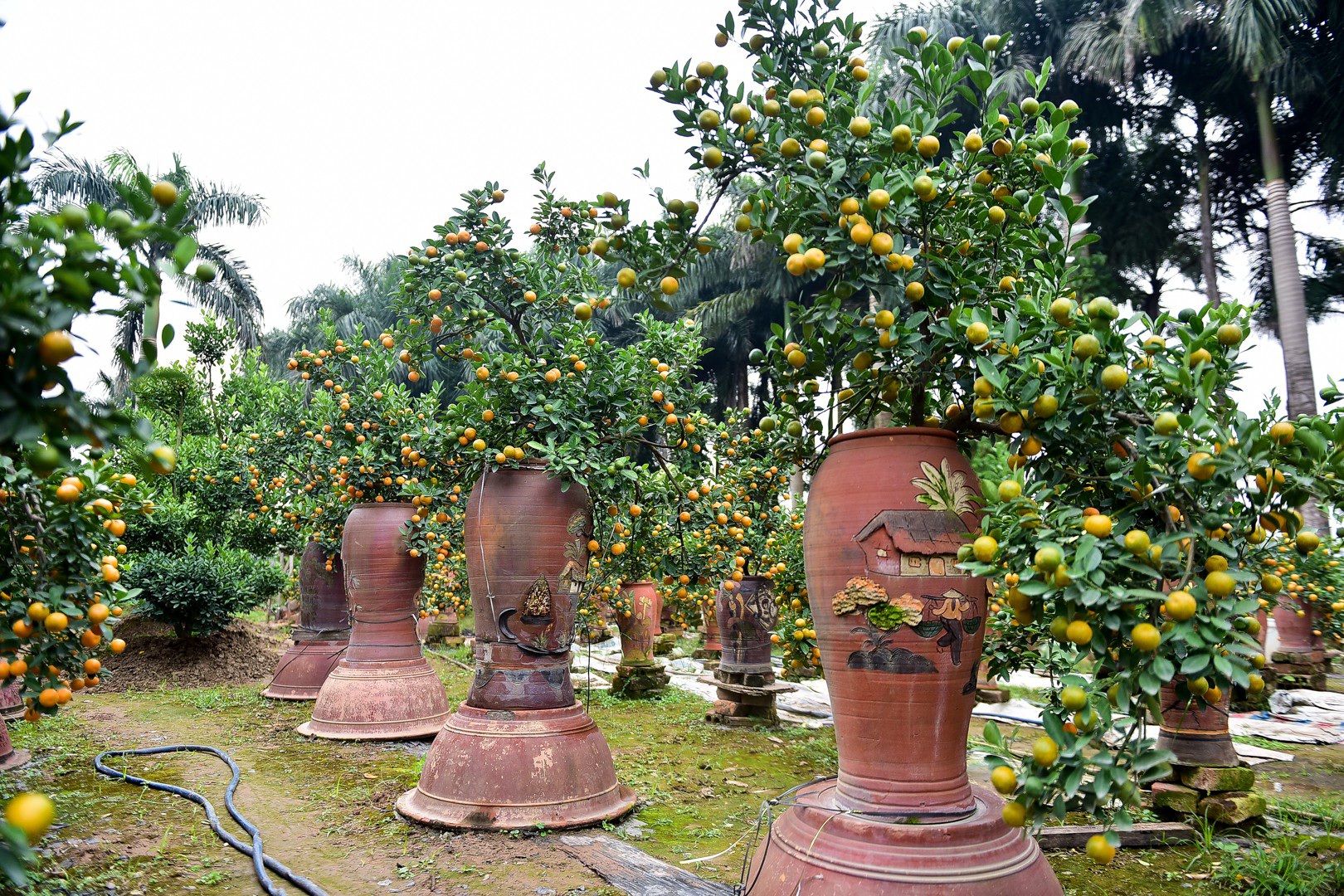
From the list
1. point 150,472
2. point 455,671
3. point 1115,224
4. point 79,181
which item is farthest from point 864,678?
point 79,181


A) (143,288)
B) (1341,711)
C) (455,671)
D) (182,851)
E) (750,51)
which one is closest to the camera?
(143,288)

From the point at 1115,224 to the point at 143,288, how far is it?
17.9 meters

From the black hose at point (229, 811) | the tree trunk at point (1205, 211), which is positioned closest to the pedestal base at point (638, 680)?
the black hose at point (229, 811)

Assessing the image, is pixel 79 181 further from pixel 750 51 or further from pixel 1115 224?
pixel 1115 224

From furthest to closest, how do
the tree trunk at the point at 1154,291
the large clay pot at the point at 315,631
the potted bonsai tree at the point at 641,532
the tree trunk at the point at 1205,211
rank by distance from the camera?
the tree trunk at the point at 1154,291, the tree trunk at the point at 1205,211, the large clay pot at the point at 315,631, the potted bonsai tree at the point at 641,532

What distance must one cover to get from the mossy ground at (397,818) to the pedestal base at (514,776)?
109 mm

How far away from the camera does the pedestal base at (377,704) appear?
236 inches

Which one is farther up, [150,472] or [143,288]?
Answer: [143,288]

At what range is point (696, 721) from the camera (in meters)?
7.01

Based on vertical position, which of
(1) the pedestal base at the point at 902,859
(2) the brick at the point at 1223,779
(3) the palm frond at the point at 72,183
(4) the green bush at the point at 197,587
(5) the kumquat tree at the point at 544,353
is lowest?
(2) the brick at the point at 1223,779

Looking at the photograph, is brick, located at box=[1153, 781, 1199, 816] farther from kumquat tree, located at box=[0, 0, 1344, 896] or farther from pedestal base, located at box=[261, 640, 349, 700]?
pedestal base, located at box=[261, 640, 349, 700]

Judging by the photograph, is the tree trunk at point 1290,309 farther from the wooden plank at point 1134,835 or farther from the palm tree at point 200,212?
the palm tree at point 200,212

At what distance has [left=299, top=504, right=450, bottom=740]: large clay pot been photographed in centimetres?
611

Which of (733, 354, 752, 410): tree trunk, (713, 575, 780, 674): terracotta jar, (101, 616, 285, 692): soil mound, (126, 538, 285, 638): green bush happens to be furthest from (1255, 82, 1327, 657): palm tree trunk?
(101, 616, 285, 692): soil mound
